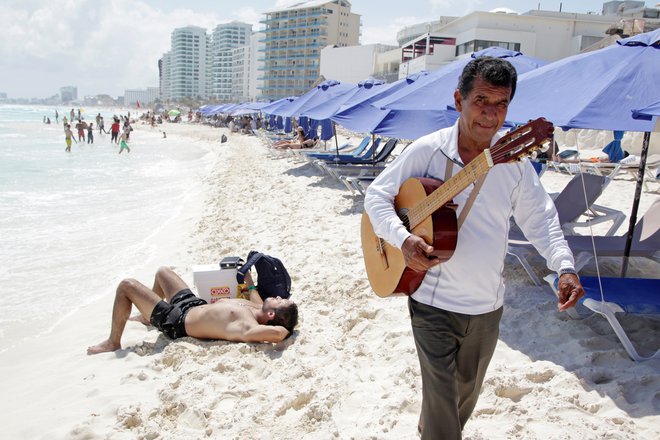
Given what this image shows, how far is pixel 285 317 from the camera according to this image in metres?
3.89

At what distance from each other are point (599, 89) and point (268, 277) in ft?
9.89

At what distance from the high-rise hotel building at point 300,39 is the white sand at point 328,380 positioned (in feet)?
297

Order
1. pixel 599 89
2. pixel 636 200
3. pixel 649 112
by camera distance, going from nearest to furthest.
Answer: pixel 649 112, pixel 599 89, pixel 636 200

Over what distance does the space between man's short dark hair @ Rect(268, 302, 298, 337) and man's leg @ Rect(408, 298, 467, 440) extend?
6.90 feet

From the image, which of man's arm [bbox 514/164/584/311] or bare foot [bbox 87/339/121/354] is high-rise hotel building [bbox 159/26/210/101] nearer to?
bare foot [bbox 87/339/121/354]

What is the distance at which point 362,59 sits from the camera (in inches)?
2564

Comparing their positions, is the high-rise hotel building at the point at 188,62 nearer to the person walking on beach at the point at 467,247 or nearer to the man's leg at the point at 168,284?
the man's leg at the point at 168,284

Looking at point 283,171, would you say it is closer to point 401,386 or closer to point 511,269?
point 511,269

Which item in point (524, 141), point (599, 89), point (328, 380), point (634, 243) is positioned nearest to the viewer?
point (524, 141)

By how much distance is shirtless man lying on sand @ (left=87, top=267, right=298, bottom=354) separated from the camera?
383 cm

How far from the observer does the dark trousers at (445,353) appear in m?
1.85

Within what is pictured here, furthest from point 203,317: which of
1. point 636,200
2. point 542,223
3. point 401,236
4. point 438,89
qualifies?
point 438,89

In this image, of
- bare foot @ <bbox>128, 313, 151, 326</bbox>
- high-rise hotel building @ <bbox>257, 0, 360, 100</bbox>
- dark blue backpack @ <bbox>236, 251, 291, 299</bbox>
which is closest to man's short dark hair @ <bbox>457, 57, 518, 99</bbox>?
dark blue backpack @ <bbox>236, 251, 291, 299</bbox>

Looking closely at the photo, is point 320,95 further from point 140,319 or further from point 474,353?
point 474,353
